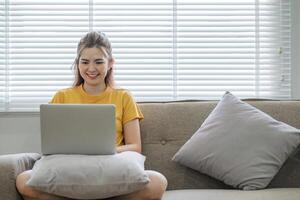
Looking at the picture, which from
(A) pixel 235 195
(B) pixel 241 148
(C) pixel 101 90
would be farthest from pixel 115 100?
(A) pixel 235 195

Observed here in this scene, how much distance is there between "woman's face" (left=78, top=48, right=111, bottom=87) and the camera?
2.46m

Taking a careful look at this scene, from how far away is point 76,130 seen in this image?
1.94 m

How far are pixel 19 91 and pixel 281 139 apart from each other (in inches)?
62.8

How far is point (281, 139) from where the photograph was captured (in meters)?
2.24

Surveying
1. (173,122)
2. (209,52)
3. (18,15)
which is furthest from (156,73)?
(18,15)

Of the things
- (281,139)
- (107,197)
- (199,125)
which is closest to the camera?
(107,197)

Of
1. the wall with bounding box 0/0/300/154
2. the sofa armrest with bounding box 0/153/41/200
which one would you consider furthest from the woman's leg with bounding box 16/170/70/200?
the wall with bounding box 0/0/300/154

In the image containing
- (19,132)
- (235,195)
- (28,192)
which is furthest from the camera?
(19,132)

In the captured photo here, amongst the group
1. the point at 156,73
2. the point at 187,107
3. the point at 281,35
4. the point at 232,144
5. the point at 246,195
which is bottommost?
the point at 246,195

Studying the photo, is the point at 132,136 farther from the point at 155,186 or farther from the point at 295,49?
the point at 295,49

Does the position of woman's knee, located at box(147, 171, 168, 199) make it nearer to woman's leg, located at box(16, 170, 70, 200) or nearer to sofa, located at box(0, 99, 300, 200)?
sofa, located at box(0, 99, 300, 200)

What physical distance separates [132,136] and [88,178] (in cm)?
65

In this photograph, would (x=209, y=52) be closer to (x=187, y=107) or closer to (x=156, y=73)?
(x=156, y=73)

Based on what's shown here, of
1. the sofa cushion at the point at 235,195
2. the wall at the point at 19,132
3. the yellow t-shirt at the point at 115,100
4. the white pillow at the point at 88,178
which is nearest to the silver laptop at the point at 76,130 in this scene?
the white pillow at the point at 88,178
